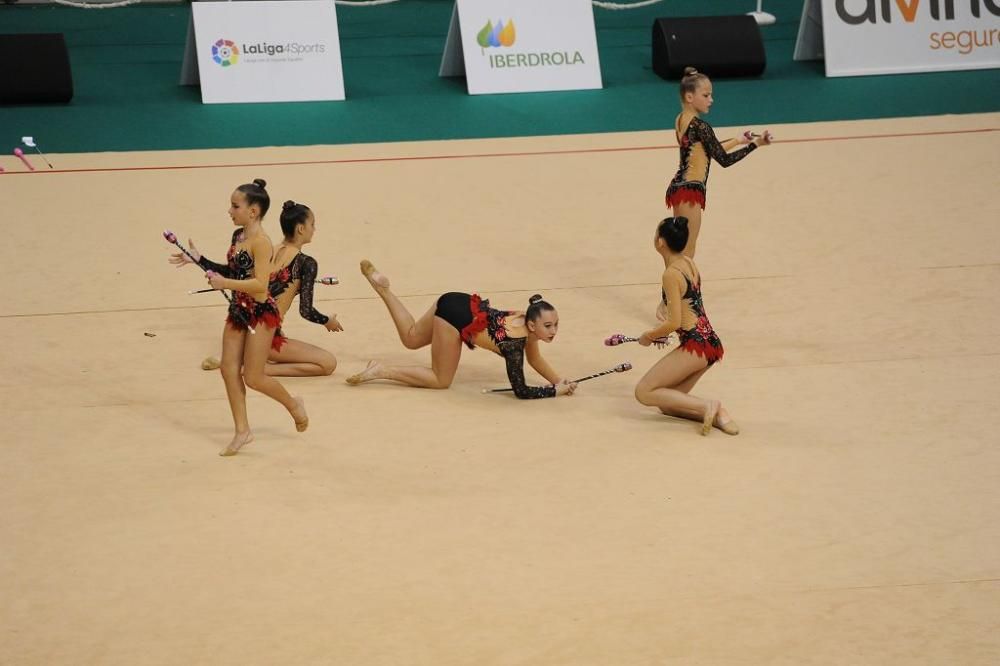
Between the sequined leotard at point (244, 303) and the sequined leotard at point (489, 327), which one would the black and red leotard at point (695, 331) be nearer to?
the sequined leotard at point (489, 327)

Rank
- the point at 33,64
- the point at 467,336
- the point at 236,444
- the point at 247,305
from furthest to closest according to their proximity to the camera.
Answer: the point at 33,64 → the point at 467,336 → the point at 236,444 → the point at 247,305

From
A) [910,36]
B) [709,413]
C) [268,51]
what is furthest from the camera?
[910,36]

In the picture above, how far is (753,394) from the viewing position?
7.20 metres

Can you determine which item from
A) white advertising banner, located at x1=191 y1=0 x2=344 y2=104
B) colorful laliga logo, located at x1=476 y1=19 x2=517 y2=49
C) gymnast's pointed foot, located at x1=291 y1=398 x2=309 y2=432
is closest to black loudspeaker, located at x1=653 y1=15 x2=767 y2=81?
colorful laliga logo, located at x1=476 y1=19 x2=517 y2=49

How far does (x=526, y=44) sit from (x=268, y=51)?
8.39 feet

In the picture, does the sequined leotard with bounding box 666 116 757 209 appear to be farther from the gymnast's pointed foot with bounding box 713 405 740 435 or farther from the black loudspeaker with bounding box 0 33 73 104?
the black loudspeaker with bounding box 0 33 73 104

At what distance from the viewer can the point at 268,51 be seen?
12.7 meters

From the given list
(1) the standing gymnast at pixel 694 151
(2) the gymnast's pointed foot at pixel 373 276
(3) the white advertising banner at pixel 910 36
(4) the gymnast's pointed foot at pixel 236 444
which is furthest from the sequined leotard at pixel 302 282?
(3) the white advertising banner at pixel 910 36

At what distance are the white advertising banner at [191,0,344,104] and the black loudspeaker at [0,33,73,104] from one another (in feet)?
4.15

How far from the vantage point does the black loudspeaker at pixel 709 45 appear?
13.3 metres

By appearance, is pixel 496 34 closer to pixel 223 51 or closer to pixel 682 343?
pixel 223 51

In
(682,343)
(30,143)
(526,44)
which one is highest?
(526,44)

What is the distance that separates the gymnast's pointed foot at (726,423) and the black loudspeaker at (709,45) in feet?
23.7

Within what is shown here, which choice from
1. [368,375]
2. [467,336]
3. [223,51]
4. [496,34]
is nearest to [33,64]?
[223,51]
